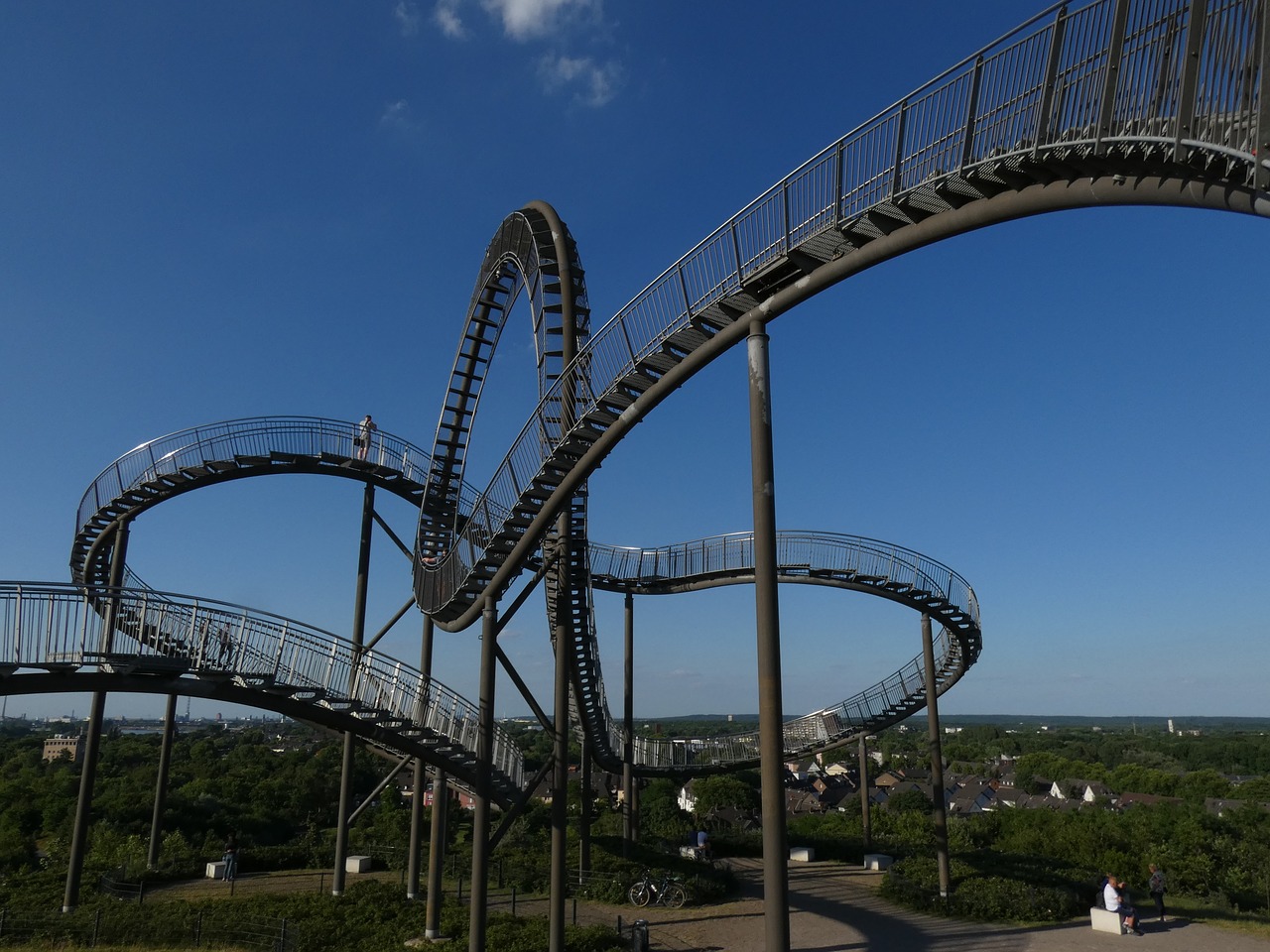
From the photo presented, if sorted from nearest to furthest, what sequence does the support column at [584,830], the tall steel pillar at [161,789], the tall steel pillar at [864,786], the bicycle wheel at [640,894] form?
the bicycle wheel at [640,894] → the support column at [584,830] → the tall steel pillar at [161,789] → the tall steel pillar at [864,786]

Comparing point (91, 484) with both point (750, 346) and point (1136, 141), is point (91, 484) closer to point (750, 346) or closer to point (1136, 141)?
point (750, 346)

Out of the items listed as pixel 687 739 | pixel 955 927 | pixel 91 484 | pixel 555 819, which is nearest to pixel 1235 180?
A: pixel 555 819

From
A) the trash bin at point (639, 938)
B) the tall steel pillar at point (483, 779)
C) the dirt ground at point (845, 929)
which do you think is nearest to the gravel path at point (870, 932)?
the dirt ground at point (845, 929)

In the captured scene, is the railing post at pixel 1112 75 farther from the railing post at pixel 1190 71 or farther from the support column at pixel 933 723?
the support column at pixel 933 723

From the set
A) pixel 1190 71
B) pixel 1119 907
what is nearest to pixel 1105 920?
pixel 1119 907

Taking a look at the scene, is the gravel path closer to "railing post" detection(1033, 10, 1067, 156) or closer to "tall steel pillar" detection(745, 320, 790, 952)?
"tall steel pillar" detection(745, 320, 790, 952)

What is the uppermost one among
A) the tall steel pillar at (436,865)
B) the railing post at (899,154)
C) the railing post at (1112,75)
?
the railing post at (899,154)

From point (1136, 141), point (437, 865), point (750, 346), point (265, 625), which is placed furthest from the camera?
point (437, 865)
